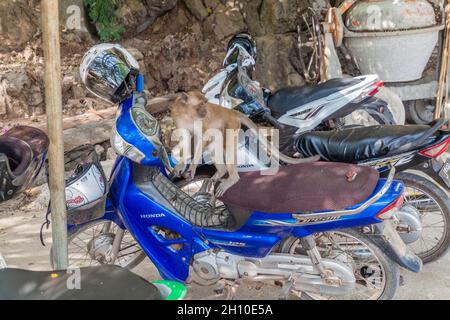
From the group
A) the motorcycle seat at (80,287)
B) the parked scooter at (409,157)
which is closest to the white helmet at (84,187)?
the motorcycle seat at (80,287)

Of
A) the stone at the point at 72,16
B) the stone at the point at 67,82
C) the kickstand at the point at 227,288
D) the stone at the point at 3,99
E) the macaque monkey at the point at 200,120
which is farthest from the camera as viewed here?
the stone at the point at 72,16

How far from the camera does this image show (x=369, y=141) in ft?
10.8

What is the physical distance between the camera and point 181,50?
861 centimetres

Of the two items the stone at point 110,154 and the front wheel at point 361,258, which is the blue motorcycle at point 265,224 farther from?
the stone at point 110,154

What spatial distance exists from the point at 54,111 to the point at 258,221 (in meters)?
1.13

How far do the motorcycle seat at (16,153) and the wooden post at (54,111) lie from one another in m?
0.18

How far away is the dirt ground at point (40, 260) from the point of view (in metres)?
3.42

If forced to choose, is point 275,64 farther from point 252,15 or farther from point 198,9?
point 198,9

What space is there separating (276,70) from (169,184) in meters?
5.40

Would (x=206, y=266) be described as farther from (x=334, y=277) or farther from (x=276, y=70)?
(x=276, y=70)

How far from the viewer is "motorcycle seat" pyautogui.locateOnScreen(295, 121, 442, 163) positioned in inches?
128

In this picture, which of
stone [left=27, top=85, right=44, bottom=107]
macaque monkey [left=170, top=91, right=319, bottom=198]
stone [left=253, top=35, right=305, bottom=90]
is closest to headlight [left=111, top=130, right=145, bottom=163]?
macaque monkey [left=170, top=91, right=319, bottom=198]

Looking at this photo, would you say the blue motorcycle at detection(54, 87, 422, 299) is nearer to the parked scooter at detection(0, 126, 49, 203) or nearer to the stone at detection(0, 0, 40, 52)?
the parked scooter at detection(0, 126, 49, 203)

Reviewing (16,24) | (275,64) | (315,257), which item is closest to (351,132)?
(315,257)
